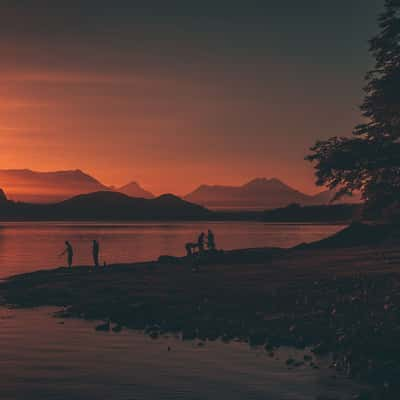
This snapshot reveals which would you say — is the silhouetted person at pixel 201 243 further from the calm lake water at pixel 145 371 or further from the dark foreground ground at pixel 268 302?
the calm lake water at pixel 145 371

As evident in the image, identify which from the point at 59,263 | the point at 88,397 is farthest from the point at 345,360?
the point at 59,263

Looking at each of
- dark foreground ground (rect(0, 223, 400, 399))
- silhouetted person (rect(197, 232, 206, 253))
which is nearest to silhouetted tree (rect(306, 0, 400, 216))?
dark foreground ground (rect(0, 223, 400, 399))

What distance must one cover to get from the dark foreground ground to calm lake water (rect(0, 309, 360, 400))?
3.14 ft

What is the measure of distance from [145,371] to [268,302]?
30.5 feet

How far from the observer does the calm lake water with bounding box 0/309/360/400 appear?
1669 cm

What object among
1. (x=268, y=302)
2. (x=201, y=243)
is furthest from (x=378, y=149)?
(x=201, y=243)

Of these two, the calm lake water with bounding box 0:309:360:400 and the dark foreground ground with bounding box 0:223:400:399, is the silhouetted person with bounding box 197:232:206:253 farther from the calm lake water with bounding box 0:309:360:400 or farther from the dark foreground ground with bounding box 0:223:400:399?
the calm lake water with bounding box 0:309:360:400

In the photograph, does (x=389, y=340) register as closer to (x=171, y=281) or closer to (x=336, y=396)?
(x=336, y=396)

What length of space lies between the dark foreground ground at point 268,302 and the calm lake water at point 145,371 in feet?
3.14

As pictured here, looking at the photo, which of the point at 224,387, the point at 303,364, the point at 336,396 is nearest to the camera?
the point at 336,396

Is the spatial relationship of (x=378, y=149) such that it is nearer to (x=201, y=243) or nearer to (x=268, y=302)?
(x=268, y=302)

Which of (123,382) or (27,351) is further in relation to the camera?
(27,351)

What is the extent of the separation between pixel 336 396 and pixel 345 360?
8.42 feet

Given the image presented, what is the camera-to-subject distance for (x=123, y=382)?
18000 millimetres
